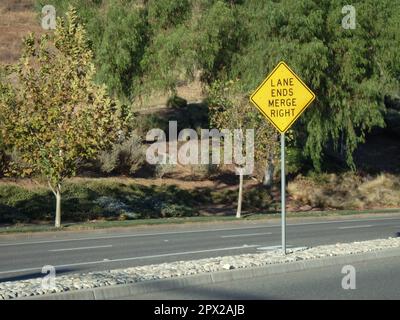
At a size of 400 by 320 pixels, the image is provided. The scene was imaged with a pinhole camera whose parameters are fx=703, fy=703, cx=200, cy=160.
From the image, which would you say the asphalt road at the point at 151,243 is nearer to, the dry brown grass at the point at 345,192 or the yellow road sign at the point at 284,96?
the yellow road sign at the point at 284,96

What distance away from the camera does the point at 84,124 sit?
75.7ft

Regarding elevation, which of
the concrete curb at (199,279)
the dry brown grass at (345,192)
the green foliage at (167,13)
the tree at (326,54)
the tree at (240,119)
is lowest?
the concrete curb at (199,279)

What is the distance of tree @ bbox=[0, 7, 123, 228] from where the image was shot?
75.6ft

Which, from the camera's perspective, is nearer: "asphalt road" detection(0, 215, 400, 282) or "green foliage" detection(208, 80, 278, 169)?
"asphalt road" detection(0, 215, 400, 282)

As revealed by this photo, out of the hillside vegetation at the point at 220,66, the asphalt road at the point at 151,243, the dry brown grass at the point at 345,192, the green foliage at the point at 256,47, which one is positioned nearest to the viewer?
the asphalt road at the point at 151,243

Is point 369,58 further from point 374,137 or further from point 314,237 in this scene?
point 374,137

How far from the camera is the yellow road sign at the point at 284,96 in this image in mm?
13094

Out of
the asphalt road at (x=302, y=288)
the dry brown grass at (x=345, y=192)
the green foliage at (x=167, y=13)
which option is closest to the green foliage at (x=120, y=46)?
the green foliage at (x=167, y=13)

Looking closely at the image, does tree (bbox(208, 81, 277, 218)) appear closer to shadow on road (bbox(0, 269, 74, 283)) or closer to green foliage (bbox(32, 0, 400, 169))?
green foliage (bbox(32, 0, 400, 169))

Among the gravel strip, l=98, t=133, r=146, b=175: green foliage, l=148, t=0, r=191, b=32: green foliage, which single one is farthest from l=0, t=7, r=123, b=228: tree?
the gravel strip

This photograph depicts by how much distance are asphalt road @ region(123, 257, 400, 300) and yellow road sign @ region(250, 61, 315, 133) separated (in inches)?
117

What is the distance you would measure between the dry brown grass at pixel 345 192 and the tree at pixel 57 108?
16.5 meters

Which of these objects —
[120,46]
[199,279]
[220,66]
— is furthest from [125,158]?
[199,279]

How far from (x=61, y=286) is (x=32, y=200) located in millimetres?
20218
